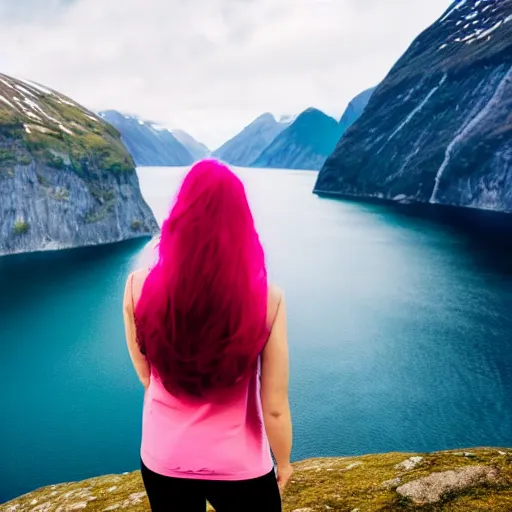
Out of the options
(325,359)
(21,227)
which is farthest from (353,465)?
(21,227)

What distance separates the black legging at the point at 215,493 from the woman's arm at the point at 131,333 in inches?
28.9

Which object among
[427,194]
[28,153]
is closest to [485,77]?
[427,194]

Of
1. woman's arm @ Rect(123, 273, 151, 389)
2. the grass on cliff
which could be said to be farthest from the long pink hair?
the grass on cliff

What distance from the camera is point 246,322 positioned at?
2988 millimetres

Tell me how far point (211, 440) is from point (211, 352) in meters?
0.65

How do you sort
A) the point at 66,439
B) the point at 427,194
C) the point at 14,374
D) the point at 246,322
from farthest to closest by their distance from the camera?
the point at 427,194 < the point at 14,374 < the point at 66,439 < the point at 246,322

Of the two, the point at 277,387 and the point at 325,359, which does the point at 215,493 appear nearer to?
the point at 277,387

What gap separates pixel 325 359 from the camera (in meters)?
38.0

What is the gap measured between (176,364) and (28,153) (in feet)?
338

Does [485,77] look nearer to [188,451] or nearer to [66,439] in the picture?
[66,439]

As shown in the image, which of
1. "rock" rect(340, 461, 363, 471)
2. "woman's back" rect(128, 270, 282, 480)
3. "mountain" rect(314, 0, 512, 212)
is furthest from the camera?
"mountain" rect(314, 0, 512, 212)

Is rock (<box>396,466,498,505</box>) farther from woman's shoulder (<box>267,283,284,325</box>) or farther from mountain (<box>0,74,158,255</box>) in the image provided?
mountain (<box>0,74,158,255</box>)

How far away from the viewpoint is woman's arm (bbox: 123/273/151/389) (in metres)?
3.39

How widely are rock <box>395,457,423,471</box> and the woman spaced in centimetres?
571
